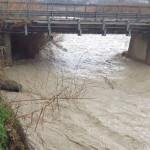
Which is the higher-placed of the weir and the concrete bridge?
the concrete bridge

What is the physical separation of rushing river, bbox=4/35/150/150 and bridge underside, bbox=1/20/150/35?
2737 millimetres

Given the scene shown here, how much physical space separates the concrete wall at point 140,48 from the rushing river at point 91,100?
0.84m

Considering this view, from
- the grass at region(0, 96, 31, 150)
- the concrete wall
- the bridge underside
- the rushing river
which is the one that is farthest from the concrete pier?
the grass at region(0, 96, 31, 150)

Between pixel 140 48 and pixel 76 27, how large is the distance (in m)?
7.22

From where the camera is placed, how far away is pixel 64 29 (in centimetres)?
1947

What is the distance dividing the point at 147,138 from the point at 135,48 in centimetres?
1575

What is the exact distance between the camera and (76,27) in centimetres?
1886

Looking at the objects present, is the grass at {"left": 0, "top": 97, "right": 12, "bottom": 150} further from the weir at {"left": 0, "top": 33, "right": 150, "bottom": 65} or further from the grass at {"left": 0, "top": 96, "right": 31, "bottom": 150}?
the weir at {"left": 0, "top": 33, "right": 150, "bottom": 65}

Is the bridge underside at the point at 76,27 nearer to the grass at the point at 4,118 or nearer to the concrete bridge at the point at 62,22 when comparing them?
the concrete bridge at the point at 62,22

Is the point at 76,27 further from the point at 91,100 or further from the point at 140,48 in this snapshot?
the point at 91,100

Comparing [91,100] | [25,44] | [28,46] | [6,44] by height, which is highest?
[6,44]

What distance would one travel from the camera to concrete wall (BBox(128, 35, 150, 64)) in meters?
22.0

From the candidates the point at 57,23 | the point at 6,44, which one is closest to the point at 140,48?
the point at 57,23

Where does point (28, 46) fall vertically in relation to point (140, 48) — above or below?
above
